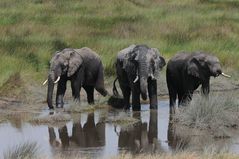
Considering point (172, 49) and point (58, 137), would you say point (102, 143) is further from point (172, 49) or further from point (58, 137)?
point (172, 49)

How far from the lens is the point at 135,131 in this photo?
15359 mm

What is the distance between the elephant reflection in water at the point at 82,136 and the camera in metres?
14.1

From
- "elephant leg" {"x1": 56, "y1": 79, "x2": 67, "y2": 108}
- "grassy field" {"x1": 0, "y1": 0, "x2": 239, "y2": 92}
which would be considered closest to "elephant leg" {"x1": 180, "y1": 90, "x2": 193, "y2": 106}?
"elephant leg" {"x1": 56, "y1": 79, "x2": 67, "y2": 108}

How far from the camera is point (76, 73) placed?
1877 cm

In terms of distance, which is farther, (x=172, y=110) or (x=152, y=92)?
(x=172, y=110)

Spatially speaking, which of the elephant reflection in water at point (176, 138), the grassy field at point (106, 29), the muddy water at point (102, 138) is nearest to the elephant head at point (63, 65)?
the muddy water at point (102, 138)

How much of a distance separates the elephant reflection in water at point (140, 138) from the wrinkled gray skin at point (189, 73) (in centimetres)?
178

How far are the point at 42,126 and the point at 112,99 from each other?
143 inches

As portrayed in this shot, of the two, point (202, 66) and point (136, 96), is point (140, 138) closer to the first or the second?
point (136, 96)

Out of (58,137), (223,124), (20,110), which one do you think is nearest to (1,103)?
(20,110)

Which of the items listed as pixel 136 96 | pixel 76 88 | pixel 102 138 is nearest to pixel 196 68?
pixel 136 96

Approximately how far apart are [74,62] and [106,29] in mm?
7845

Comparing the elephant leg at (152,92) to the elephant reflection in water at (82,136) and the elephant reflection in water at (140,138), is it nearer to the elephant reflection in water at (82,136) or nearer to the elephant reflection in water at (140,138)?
the elephant reflection in water at (140,138)

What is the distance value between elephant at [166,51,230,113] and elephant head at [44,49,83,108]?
2.24m
